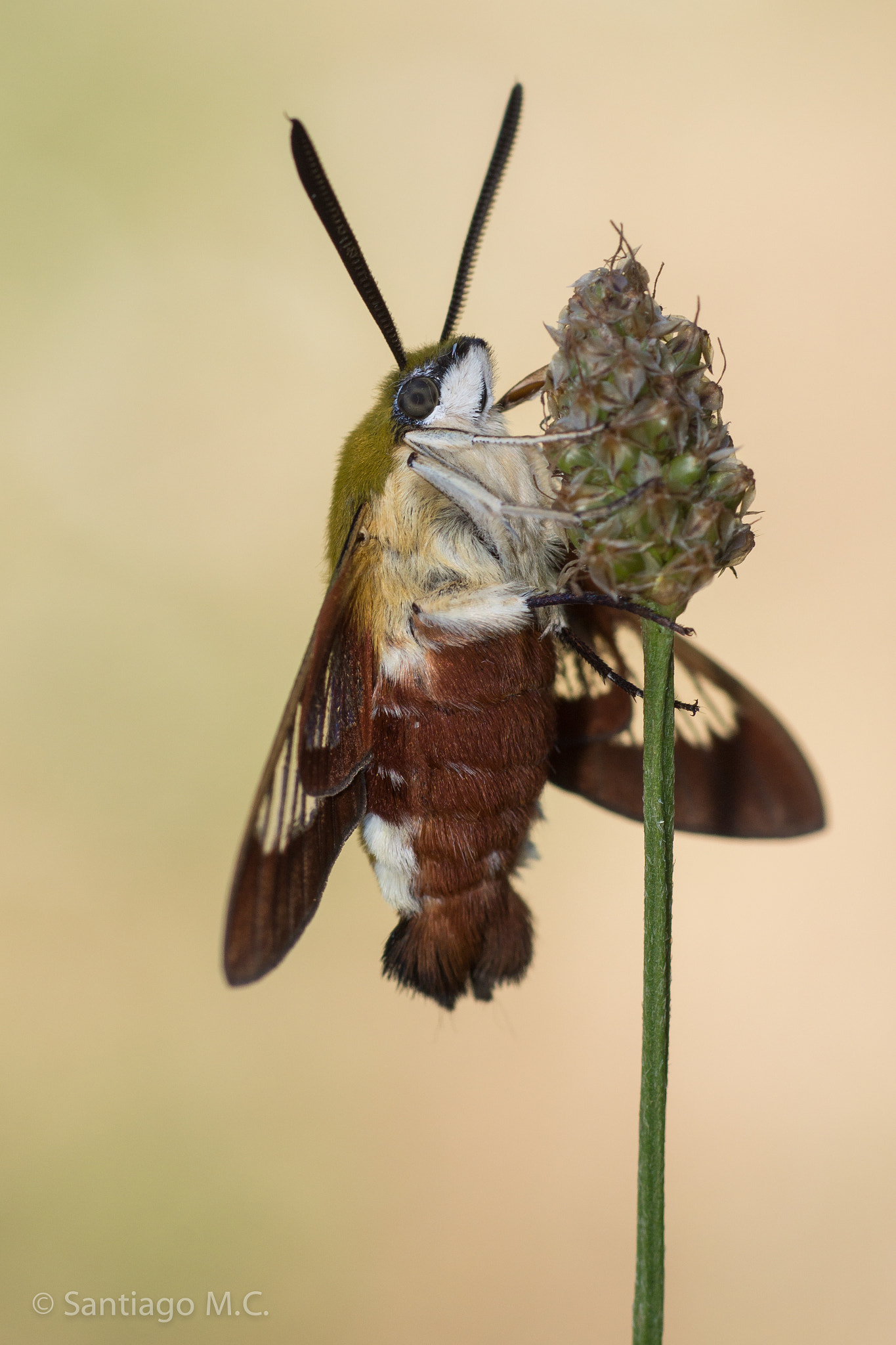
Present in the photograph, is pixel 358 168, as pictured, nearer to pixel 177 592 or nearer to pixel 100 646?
pixel 177 592

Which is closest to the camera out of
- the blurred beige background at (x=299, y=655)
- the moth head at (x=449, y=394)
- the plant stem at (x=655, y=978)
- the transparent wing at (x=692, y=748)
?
the plant stem at (x=655, y=978)

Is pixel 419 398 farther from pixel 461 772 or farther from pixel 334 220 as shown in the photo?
pixel 461 772

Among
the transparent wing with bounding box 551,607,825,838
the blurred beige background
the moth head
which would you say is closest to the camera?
the moth head

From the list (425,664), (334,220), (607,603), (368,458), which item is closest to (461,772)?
(425,664)

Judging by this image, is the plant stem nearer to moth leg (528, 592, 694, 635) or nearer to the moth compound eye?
moth leg (528, 592, 694, 635)

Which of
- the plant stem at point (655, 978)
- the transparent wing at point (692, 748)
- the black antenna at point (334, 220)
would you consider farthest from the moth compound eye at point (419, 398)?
the plant stem at point (655, 978)

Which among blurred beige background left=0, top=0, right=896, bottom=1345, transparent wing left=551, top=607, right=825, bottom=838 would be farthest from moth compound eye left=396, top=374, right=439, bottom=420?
blurred beige background left=0, top=0, right=896, bottom=1345

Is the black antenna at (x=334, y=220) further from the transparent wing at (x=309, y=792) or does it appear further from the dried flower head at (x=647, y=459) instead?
the dried flower head at (x=647, y=459)
